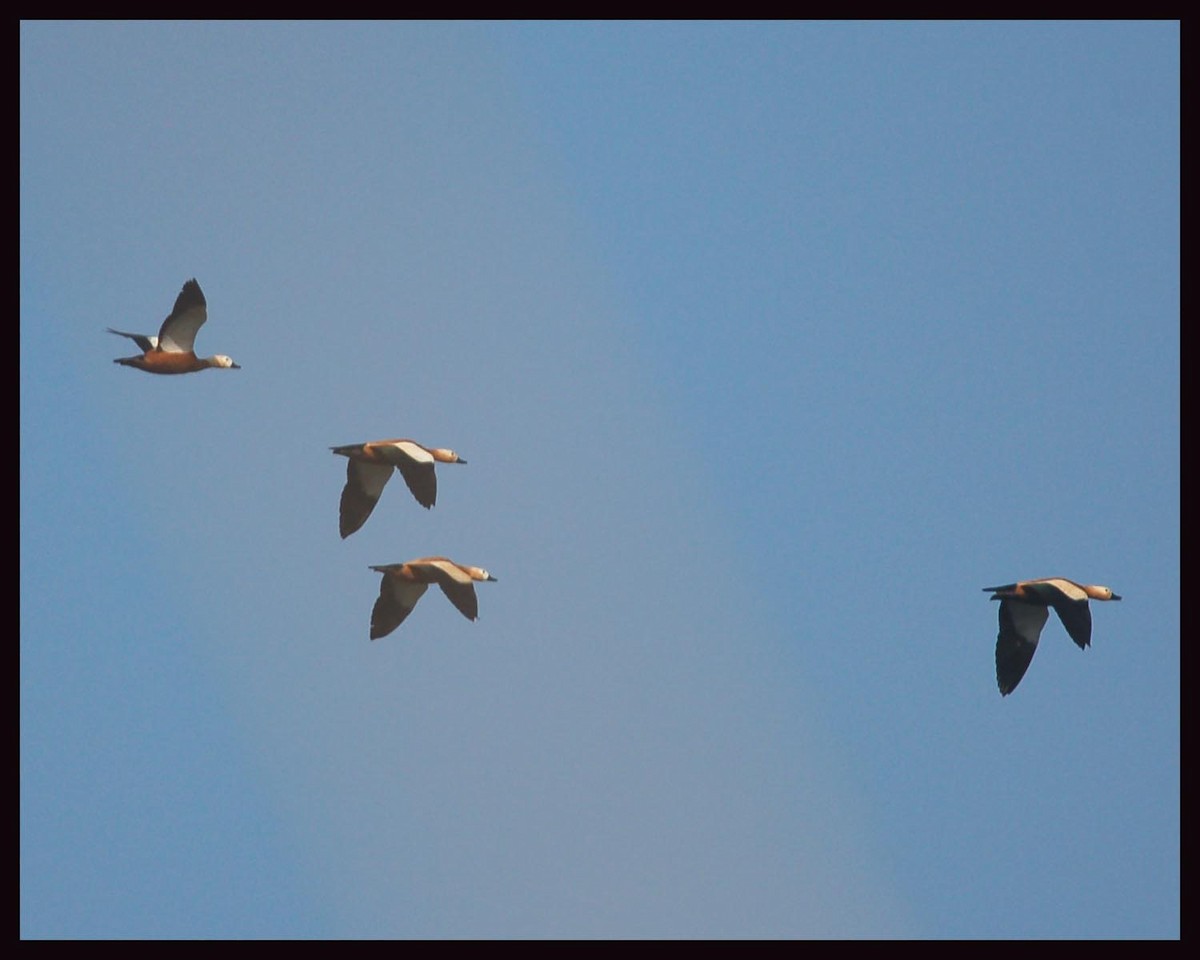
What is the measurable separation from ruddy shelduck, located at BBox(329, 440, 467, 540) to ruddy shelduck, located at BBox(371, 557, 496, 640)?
97 centimetres

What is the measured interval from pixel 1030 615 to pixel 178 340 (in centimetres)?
1263

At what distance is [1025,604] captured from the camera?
23.1 meters

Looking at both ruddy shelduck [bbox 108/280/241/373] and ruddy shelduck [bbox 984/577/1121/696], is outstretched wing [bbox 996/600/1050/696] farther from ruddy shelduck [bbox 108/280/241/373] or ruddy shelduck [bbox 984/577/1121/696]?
ruddy shelduck [bbox 108/280/241/373]

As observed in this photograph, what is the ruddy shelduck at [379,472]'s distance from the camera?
2222 cm

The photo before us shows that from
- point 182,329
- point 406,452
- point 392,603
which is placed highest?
point 182,329

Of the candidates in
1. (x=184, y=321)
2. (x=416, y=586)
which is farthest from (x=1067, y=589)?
(x=184, y=321)

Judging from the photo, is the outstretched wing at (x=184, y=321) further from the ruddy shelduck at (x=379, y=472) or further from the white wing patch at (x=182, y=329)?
the ruddy shelduck at (x=379, y=472)

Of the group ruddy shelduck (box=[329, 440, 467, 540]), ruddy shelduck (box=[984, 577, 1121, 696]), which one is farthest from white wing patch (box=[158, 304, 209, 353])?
ruddy shelduck (box=[984, 577, 1121, 696])

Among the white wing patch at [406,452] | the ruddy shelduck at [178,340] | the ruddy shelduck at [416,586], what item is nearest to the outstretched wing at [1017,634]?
the ruddy shelduck at [416,586]

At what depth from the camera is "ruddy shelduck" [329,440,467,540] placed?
72.9 ft

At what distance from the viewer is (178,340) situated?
23703 millimetres

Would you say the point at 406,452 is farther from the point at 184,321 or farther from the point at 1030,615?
the point at 1030,615
